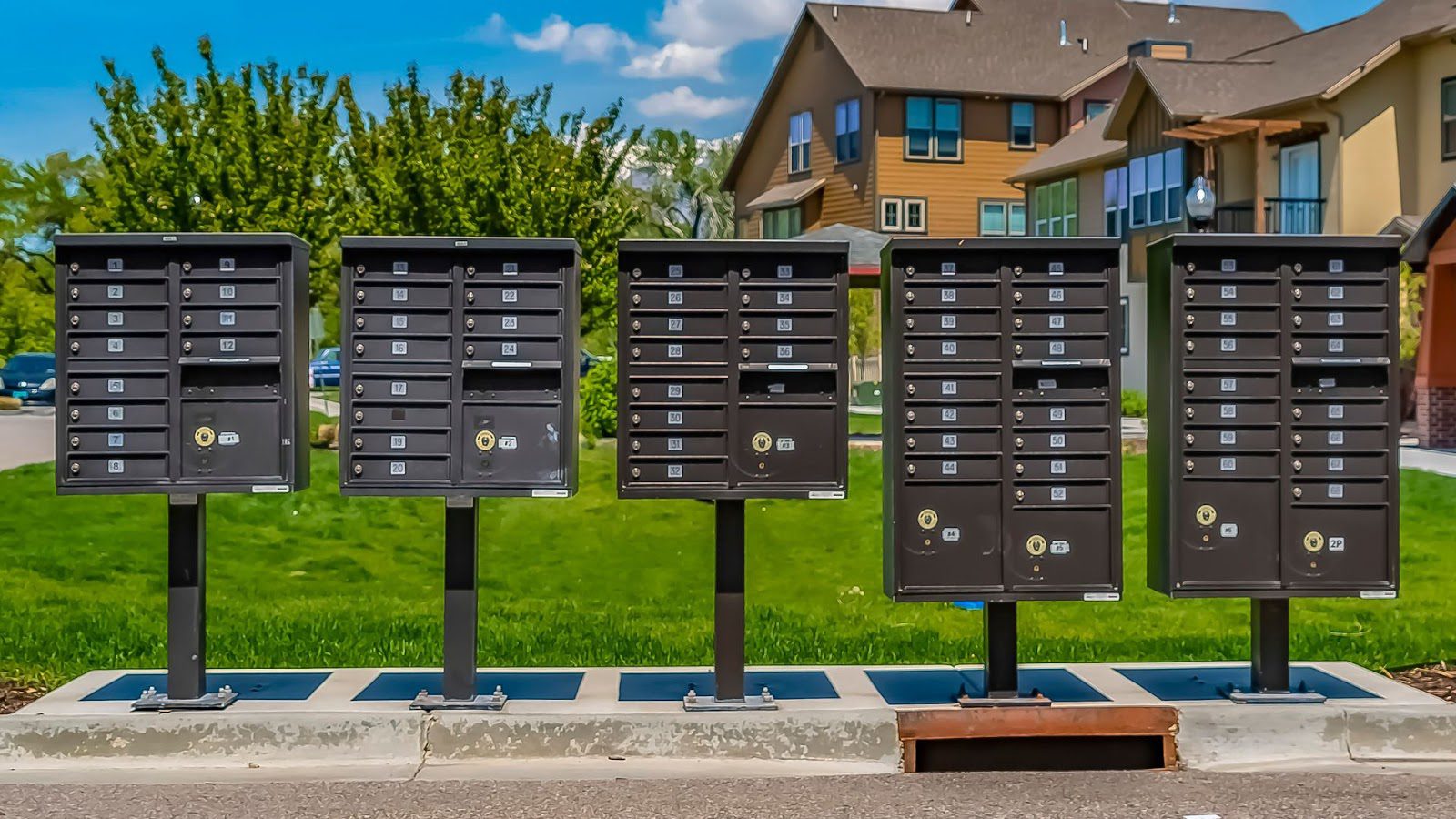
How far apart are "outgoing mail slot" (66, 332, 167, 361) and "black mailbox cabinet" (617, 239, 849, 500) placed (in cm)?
208

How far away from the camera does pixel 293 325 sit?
7156mm

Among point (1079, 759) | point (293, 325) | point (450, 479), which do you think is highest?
point (293, 325)

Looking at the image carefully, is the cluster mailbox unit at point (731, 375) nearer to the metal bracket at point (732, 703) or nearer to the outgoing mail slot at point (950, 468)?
the metal bracket at point (732, 703)

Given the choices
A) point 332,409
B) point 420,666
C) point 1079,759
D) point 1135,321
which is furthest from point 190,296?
point 1135,321

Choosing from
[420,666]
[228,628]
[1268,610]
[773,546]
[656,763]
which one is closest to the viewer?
[656,763]

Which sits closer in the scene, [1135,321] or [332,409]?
[332,409]

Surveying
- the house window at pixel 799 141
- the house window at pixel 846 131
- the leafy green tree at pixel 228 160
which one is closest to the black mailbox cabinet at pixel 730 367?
the leafy green tree at pixel 228 160

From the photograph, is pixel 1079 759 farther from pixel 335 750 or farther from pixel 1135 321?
pixel 1135 321

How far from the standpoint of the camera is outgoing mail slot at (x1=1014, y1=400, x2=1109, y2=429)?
7.20 meters

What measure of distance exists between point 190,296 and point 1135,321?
32072 millimetres

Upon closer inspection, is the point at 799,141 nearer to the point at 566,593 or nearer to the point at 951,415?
the point at 566,593

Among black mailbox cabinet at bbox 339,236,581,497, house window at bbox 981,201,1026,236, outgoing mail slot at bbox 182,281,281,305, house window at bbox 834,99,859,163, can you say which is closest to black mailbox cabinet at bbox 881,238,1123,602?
black mailbox cabinet at bbox 339,236,581,497

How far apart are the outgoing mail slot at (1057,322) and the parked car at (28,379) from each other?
1440 inches

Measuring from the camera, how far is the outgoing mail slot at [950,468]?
7184 mm
